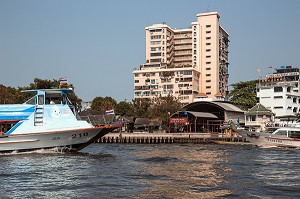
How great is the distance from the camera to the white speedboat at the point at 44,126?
29125 mm

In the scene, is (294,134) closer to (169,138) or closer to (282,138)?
(282,138)

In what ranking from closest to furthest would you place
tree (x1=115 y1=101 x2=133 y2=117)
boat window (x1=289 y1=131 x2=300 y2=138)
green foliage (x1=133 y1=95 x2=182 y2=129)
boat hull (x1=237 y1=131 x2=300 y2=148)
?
boat hull (x1=237 y1=131 x2=300 y2=148), boat window (x1=289 y1=131 x2=300 y2=138), green foliage (x1=133 y1=95 x2=182 y2=129), tree (x1=115 y1=101 x2=133 y2=117)

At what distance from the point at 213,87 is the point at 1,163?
83.9 m

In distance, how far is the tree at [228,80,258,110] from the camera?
84756 mm

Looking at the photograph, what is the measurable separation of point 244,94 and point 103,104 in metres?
30.7

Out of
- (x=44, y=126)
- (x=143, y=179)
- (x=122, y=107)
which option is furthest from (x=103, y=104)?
(x=143, y=179)

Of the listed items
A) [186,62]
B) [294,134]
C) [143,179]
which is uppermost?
[186,62]

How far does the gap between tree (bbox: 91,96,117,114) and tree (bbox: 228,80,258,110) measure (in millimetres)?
26688

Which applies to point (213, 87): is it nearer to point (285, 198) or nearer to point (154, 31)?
point (154, 31)

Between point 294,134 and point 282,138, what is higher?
point 294,134

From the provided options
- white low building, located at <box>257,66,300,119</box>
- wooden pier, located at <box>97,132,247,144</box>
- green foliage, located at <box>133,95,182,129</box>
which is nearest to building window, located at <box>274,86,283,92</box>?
white low building, located at <box>257,66,300,119</box>

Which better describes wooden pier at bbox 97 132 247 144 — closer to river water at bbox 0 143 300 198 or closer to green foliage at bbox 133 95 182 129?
green foliage at bbox 133 95 182 129

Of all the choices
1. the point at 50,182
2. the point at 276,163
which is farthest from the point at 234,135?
the point at 50,182

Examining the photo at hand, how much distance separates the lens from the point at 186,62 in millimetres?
111375
